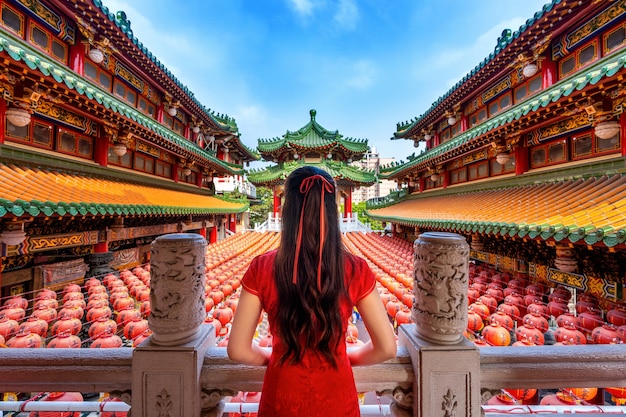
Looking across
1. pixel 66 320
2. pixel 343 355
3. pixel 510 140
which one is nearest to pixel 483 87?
pixel 510 140

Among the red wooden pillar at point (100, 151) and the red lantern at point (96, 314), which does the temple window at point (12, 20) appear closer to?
the red wooden pillar at point (100, 151)

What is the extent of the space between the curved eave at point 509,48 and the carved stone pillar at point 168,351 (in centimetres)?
793

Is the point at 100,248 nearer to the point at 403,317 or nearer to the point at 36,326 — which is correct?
the point at 36,326

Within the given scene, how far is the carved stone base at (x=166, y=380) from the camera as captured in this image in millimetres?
1592

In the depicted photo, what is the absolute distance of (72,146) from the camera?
6.59 metres

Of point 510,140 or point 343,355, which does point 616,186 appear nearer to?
point 510,140

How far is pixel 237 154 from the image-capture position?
24734 mm

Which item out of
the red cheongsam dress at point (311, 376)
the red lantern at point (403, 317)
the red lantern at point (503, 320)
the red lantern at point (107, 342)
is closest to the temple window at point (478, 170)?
the red lantern at point (503, 320)

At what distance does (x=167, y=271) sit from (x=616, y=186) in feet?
19.9

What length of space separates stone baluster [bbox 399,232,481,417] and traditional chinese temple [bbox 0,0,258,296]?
4.92m

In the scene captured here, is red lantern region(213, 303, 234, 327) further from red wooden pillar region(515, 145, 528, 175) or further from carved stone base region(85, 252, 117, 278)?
red wooden pillar region(515, 145, 528, 175)

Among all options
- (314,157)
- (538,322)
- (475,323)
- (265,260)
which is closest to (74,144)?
(265,260)

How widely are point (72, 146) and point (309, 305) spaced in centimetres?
822

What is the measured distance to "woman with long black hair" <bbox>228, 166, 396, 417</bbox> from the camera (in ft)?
3.66
